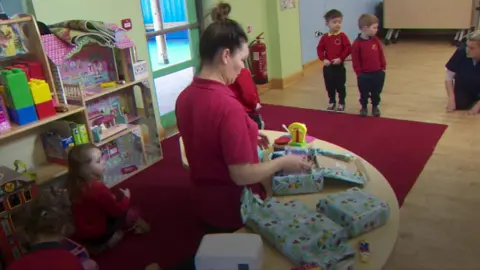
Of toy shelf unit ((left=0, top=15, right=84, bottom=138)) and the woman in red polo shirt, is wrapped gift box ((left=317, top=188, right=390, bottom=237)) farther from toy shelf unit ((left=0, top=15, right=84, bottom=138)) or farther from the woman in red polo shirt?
toy shelf unit ((left=0, top=15, right=84, bottom=138))

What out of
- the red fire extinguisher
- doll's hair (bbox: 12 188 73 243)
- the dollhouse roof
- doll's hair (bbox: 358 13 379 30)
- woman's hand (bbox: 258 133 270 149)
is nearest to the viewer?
doll's hair (bbox: 12 188 73 243)

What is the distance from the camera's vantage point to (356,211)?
1405mm

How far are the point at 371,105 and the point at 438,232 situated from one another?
221 centimetres

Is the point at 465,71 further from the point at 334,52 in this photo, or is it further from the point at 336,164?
the point at 336,164

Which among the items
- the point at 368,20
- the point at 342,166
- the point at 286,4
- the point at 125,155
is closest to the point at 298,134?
the point at 342,166

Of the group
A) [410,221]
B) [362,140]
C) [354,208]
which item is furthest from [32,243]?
[362,140]

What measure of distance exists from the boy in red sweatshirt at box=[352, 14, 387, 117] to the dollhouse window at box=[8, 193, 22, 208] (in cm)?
303

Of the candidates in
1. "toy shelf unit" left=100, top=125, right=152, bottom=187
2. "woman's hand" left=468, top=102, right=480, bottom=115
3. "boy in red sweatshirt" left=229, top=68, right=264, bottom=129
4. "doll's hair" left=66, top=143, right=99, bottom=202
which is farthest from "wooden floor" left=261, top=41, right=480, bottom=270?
"toy shelf unit" left=100, top=125, right=152, bottom=187

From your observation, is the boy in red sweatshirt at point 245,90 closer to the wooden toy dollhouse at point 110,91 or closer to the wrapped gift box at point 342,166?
the wooden toy dollhouse at point 110,91

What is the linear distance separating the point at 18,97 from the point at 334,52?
9.43 feet

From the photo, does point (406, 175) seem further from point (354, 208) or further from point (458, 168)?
point (354, 208)

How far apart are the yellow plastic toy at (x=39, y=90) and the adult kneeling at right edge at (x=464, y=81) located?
351 centimetres

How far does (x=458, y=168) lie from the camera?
10.3 feet

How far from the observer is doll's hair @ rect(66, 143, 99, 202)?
7.86 feet
